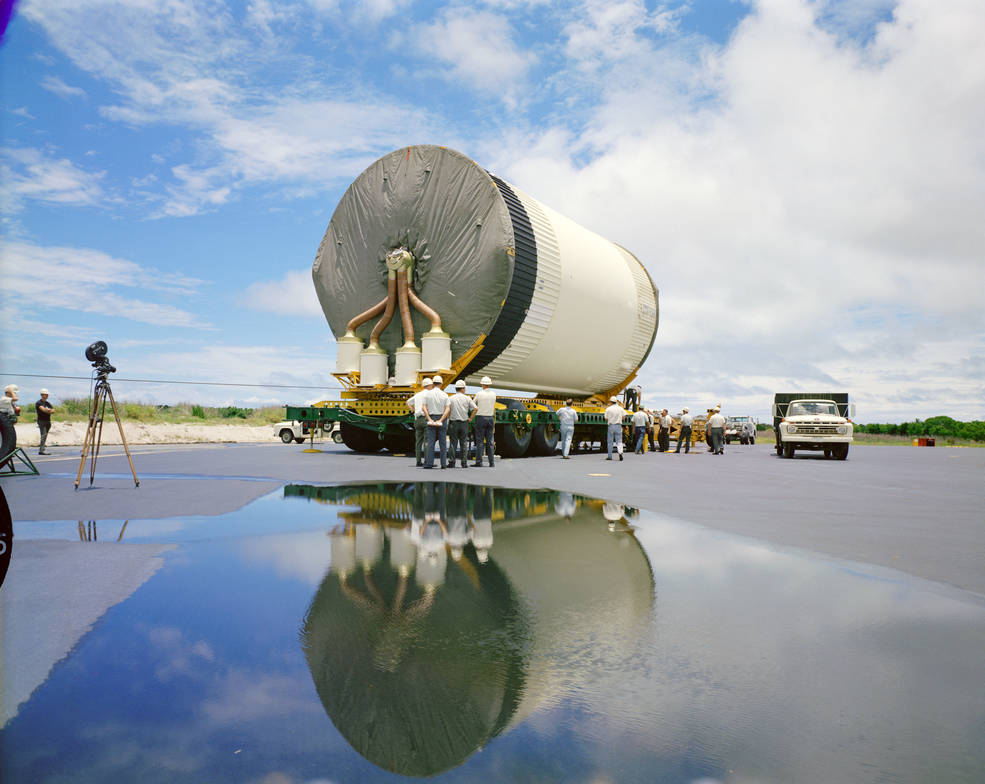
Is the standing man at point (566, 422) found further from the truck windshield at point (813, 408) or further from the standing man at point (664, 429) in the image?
the truck windshield at point (813, 408)

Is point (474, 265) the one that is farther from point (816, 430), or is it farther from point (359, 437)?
point (816, 430)

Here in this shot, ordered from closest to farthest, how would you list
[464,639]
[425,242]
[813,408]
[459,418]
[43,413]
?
[464,639], [459,418], [425,242], [43,413], [813,408]

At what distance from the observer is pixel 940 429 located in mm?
56938

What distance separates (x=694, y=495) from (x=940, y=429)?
196ft

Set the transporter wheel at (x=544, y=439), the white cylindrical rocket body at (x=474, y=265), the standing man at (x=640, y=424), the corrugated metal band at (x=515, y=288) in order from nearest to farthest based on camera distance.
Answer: the corrugated metal band at (x=515, y=288), the white cylindrical rocket body at (x=474, y=265), the transporter wheel at (x=544, y=439), the standing man at (x=640, y=424)

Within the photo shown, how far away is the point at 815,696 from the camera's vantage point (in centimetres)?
243

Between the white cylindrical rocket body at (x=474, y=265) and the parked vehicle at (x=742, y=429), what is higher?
the white cylindrical rocket body at (x=474, y=265)

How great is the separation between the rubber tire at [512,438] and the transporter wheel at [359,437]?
320 centimetres

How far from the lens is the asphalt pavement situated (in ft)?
17.9

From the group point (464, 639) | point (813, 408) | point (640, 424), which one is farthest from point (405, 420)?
point (813, 408)

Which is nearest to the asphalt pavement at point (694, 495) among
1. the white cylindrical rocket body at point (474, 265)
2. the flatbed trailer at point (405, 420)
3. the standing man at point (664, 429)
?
the flatbed trailer at point (405, 420)

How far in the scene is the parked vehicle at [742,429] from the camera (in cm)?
4278

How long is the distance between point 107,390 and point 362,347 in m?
7.34

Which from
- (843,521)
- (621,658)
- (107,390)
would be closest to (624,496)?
(843,521)
